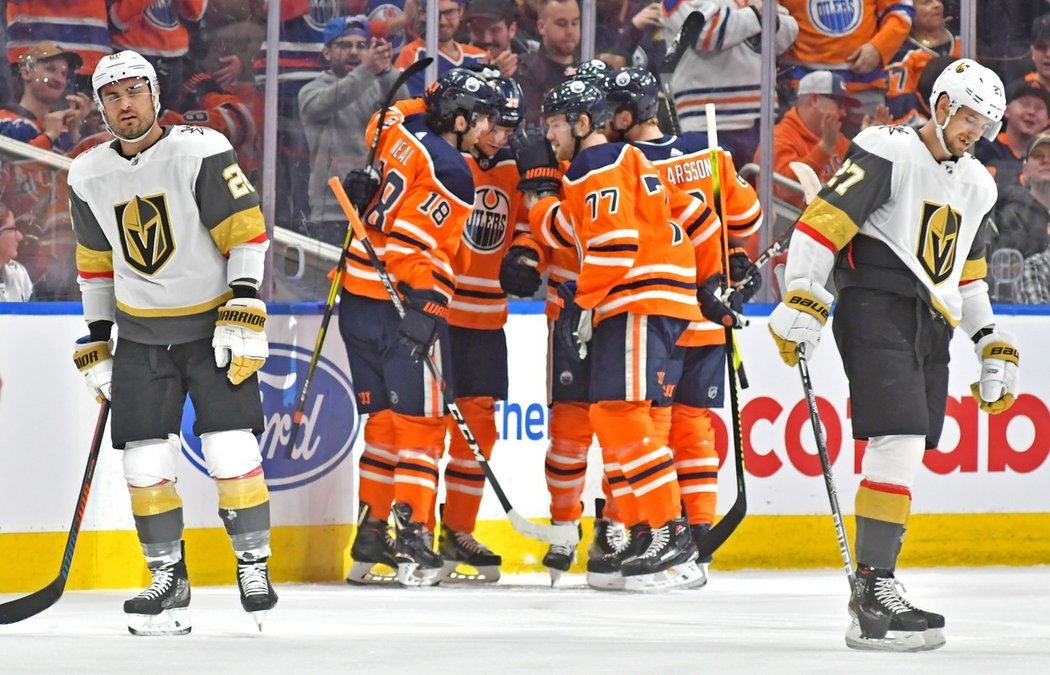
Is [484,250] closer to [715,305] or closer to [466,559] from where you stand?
[715,305]

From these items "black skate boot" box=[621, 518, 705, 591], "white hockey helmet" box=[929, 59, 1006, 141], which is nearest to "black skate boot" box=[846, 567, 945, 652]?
"white hockey helmet" box=[929, 59, 1006, 141]

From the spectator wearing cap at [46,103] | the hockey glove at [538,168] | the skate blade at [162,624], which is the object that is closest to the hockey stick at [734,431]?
the hockey glove at [538,168]

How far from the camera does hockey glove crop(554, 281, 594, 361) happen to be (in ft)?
17.1

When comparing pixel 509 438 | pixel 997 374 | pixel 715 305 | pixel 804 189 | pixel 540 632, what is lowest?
pixel 540 632

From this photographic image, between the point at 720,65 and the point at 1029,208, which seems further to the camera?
the point at 1029,208

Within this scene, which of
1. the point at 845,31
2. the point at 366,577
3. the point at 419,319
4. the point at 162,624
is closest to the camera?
the point at 162,624

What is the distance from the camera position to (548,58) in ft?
21.8

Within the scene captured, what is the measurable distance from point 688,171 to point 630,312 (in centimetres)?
51

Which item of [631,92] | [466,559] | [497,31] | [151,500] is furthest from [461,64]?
[151,500]

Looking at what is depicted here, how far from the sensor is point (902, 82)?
7.00 m

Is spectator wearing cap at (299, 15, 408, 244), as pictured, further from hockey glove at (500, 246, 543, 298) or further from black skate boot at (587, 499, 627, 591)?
black skate boot at (587, 499, 627, 591)

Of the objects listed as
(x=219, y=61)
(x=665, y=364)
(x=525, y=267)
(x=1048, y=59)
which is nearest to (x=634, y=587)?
(x=665, y=364)

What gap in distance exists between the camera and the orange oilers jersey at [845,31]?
6.95 m

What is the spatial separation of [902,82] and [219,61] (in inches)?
99.7
